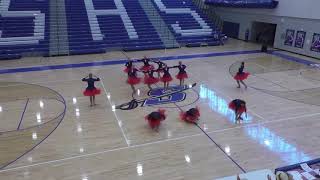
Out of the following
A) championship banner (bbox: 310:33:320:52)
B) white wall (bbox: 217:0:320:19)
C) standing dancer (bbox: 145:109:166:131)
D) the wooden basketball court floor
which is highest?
white wall (bbox: 217:0:320:19)

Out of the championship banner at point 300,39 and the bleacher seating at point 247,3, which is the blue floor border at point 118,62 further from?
the bleacher seating at point 247,3

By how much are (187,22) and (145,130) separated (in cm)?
1631

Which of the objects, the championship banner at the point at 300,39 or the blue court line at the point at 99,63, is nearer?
the blue court line at the point at 99,63

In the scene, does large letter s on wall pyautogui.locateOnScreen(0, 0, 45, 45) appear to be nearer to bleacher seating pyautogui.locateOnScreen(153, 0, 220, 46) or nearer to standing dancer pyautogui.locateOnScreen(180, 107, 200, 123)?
bleacher seating pyautogui.locateOnScreen(153, 0, 220, 46)

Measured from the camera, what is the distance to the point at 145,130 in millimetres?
8578

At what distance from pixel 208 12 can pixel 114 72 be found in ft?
49.6

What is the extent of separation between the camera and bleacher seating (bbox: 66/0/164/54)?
19475mm

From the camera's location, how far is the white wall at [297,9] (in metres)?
17.2

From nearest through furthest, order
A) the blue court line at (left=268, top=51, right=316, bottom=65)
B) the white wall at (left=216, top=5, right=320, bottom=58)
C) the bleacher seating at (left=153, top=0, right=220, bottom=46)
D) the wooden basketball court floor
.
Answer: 1. the wooden basketball court floor
2. the blue court line at (left=268, top=51, right=316, bottom=65)
3. the white wall at (left=216, top=5, right=320, bottom=58)
4. the bleacher seating at (left=153, top=0, right=220, bottom=46)

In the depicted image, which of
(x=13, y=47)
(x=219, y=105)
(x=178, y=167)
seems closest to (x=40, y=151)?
(x=178, y=167)

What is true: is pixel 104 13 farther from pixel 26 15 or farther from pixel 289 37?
pixel 289 37

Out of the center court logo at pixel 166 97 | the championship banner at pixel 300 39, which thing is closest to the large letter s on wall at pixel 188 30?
the championship banner at pixel 300 39

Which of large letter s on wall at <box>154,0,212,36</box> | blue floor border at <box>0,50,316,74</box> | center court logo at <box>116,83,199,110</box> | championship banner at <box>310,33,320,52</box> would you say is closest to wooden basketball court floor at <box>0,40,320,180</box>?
center court logo at <box>116,83,199,110</box>

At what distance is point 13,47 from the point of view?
58.8 feet
